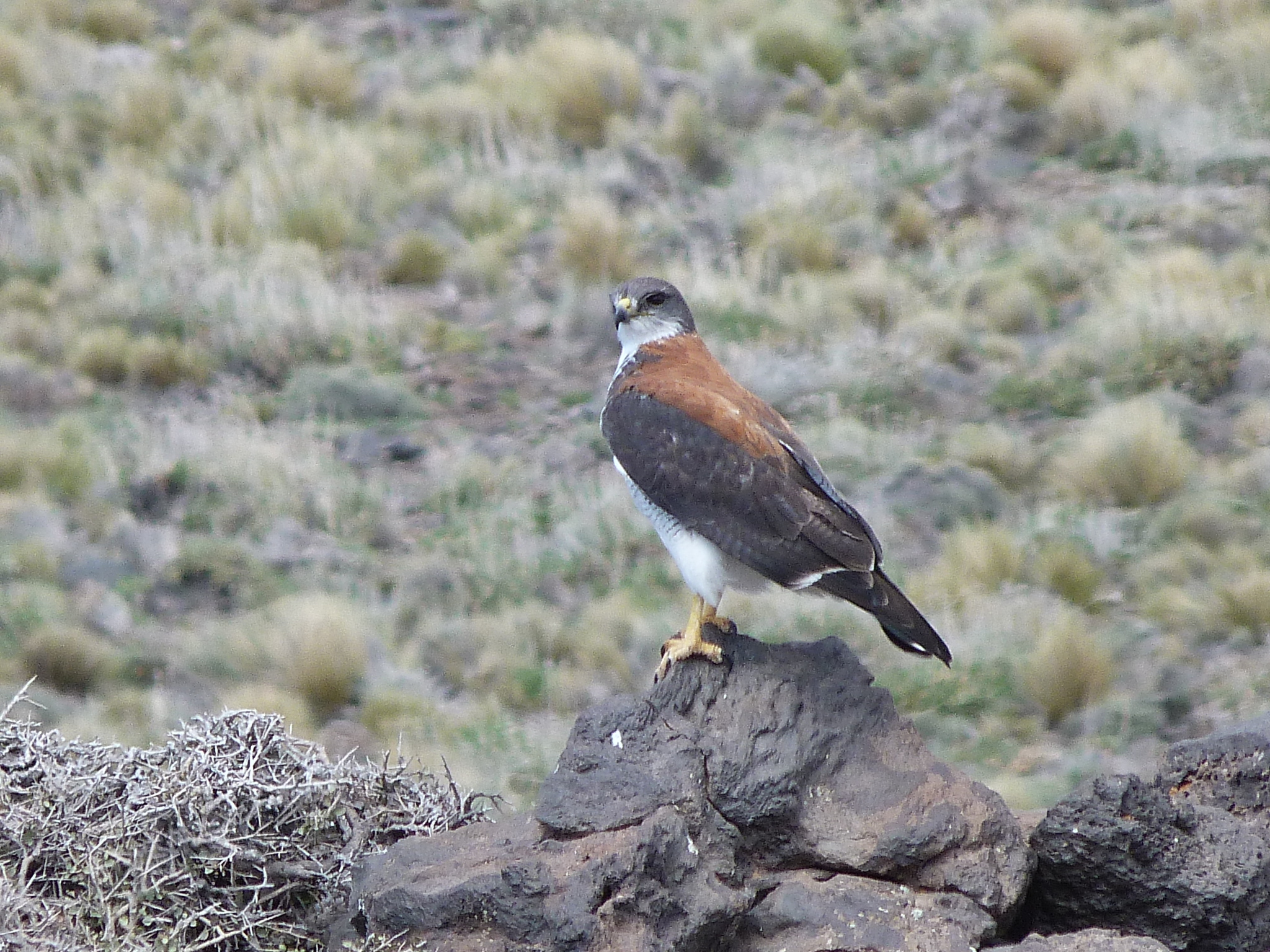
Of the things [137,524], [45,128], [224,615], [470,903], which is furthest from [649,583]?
[45,128]

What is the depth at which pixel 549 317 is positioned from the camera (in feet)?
45.7

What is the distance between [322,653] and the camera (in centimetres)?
939

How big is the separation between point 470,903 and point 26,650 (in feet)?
19.2

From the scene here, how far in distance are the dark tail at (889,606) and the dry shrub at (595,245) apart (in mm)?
9086

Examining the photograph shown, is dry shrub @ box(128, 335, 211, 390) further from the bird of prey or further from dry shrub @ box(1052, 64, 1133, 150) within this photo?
dry shrub @ box(1052, 64, 1133, 150)

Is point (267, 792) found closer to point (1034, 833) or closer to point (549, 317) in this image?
point (1034, 833)

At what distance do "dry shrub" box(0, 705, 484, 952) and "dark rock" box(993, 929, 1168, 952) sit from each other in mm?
2109

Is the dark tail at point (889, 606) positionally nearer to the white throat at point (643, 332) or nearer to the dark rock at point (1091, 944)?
the dark rock at point (1091, 944)

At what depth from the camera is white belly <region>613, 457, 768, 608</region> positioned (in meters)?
5.43

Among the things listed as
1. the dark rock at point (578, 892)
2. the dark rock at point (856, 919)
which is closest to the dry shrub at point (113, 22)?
the dark rock at point (578, 892)

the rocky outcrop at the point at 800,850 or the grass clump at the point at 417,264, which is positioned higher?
the rocky outcrop at the point at 800,850

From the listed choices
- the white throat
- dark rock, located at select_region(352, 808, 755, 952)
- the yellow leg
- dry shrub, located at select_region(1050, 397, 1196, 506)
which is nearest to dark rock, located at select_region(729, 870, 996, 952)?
dark rock, located at select_region(352, 808, 755, 952)

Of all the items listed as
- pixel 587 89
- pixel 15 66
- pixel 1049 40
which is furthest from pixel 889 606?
pixel 15 66

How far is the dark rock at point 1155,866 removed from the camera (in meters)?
4.83
